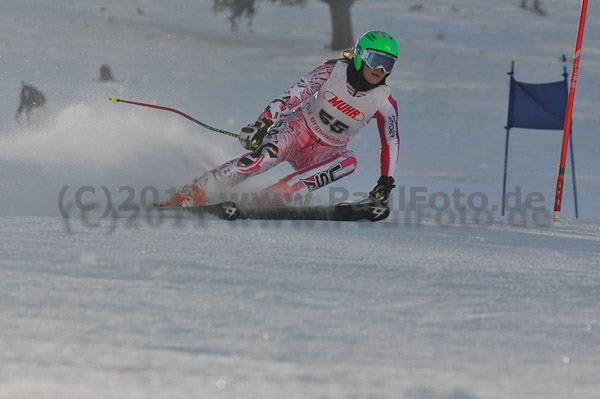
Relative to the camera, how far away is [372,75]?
6215mm

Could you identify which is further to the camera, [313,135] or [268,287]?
[313,135]

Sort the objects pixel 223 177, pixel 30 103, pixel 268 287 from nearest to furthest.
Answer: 1. pixel 268 287
2. pixel 223 177
3. pixel 30 103

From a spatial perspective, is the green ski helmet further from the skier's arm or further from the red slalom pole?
the red slalom pole

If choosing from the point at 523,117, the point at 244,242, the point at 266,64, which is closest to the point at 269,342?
the point at 244,242

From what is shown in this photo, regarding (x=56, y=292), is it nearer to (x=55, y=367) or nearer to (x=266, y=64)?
(x=55, y=367)

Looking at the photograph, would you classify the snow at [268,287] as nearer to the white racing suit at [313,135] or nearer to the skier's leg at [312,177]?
the skier's leg at [312,177]

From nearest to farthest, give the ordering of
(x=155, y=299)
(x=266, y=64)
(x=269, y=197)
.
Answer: (x=155, y=299) → (x=269, y=197) → (x=266, y=64)

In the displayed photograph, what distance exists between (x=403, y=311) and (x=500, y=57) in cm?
1988

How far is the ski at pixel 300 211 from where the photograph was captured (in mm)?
6000

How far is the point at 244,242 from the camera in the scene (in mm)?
4879

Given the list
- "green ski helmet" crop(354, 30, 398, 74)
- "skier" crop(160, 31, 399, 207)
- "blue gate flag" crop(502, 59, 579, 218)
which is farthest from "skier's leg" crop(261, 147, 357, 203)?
"blue gate flag" crop(502, 59, 579, 218)

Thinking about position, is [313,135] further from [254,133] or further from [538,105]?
[538,105]

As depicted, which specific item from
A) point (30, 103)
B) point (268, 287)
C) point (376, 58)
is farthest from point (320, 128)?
point (30, 103)

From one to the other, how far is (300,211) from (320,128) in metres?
0.72
